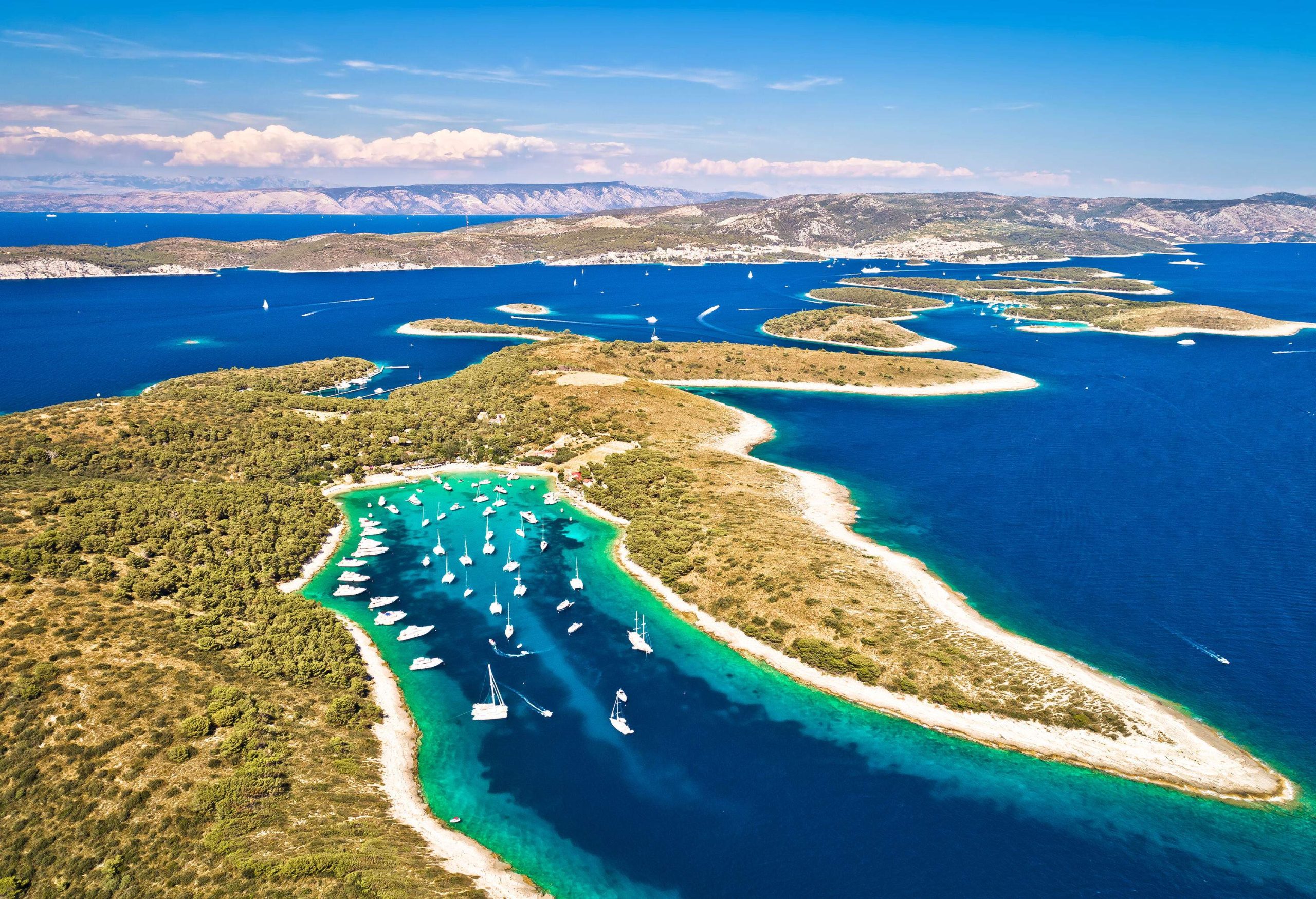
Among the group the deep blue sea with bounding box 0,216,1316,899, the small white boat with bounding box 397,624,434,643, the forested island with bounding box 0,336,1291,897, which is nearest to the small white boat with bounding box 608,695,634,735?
the deep blue sea with bounding box 0,216,1316,899

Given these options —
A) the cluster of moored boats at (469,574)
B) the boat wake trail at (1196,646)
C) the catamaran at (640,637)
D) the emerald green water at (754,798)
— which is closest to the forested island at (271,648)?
the emerald green water at (754,798)

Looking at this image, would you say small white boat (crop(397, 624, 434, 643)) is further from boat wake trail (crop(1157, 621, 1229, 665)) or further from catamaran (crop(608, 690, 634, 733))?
boat wake trail (crop(1157, 621, 1229, 665))

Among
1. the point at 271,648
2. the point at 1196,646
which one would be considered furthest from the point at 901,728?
the point at 271,648

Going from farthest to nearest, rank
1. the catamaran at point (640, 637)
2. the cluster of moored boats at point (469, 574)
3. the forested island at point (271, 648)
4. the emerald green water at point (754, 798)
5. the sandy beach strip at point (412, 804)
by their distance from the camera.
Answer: the catamaran at point (640, 637) → the cluster of moored boats at point (469, 574) → the emerald green water at point (754, 798) → the sandy beach strip at point (412, 804) → the forested island at point (271, 648)

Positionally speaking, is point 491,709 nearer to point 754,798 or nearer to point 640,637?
point 640,637

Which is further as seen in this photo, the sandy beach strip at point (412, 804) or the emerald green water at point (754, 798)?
the emerald green water at point (754, 798)

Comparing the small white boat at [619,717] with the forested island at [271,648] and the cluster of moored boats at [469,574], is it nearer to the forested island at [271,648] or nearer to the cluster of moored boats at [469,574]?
the cluster of moored boats at [469,574]

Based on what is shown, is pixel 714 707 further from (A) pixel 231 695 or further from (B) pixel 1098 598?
(B) pixel 1098 598
